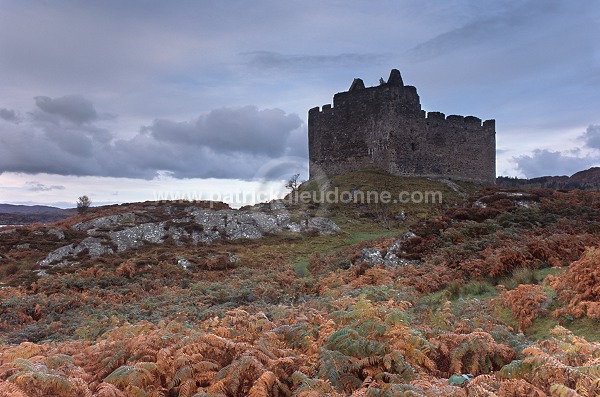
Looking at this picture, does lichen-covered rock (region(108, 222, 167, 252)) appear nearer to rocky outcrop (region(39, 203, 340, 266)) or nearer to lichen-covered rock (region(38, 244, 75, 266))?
rocky outcrop (region(39, 203, 340, 266))

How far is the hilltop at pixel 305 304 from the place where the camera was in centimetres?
534

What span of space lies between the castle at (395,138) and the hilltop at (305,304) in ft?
52.0

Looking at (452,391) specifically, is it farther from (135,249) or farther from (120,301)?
(135,249)

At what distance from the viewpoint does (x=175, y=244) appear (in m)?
28.7

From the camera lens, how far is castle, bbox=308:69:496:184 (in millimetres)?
47188

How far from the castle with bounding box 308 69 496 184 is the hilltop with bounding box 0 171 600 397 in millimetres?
15839

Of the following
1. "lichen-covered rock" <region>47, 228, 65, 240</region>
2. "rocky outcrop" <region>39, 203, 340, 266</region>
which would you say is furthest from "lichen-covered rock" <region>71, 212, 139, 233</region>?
"lichen-covered rock" <region>47, 228, 65, 240</region>

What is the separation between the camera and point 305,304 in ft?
36.4

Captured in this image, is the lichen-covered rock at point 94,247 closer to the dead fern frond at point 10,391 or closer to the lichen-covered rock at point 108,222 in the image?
the lichen-covered rock at point 108,222

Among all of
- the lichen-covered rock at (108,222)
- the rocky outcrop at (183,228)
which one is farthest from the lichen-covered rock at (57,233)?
the lichen-covered rock at (108,222)

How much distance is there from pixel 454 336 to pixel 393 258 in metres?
11.1

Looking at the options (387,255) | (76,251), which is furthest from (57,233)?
(387,255)

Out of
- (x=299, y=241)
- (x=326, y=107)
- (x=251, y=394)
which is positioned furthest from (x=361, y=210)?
(x=251, y=394)

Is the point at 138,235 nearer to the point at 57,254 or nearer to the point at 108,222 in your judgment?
the point at 108,222
